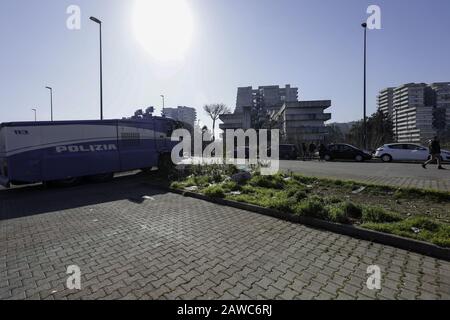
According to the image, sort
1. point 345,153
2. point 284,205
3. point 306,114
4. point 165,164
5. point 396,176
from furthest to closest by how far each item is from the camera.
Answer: point 306,114 < point 345,153 < point 165,164 < point 396,176 < point 284,205

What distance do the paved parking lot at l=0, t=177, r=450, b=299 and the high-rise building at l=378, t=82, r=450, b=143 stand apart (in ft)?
217

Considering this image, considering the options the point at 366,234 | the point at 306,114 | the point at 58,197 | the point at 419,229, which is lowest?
the point at 58,197

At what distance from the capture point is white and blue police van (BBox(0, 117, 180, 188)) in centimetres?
1188

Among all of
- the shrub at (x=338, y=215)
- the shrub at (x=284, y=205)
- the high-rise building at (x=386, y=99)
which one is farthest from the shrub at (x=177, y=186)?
the high-rise building at (x=386, y=99)

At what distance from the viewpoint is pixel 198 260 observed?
14.7 feet

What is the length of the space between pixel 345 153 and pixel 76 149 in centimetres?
2116

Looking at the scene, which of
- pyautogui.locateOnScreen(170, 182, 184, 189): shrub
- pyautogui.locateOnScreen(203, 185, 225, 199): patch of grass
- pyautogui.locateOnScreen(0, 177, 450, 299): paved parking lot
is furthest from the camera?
pyautogui.locateOnScreen(170, 182, 184, 189): shrub

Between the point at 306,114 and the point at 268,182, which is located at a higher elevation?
the point at 306,114

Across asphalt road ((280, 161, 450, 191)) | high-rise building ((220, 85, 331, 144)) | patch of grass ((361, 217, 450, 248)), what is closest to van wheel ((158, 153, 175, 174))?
asphalt road ((280, 161, 450, 191))

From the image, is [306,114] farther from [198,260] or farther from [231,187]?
[198,260]

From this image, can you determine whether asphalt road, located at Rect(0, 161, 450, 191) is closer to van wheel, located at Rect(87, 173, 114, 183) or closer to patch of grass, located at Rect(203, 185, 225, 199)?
van wheel, located at Rect(87, 173, 114, 183)

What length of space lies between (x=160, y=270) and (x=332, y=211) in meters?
3.87

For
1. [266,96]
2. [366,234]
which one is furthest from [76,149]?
[266,96]
